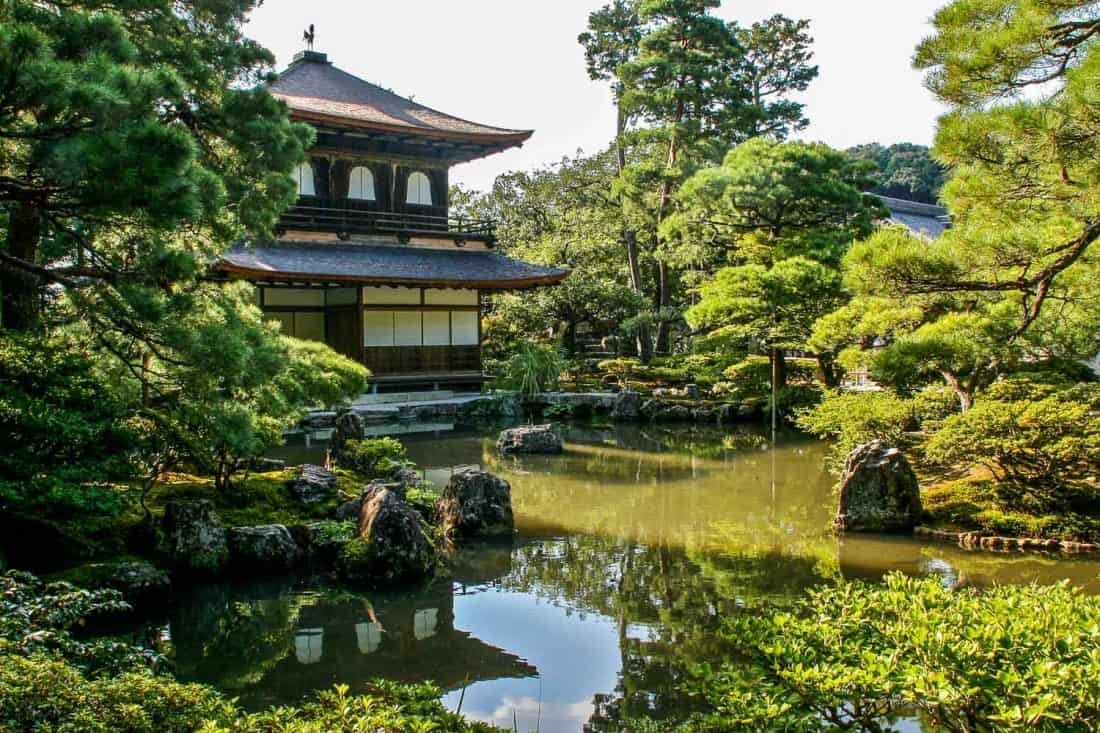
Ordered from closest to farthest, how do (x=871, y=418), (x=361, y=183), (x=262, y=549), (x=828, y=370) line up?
(x=262, y=549) → (x=871, y=418) → (x=828, y=370) → (x=361, y=183)

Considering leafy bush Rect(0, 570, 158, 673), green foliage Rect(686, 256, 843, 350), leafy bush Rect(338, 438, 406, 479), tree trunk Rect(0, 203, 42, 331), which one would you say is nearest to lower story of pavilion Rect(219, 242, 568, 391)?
green foliage Rect(686, 256, 843, 350)

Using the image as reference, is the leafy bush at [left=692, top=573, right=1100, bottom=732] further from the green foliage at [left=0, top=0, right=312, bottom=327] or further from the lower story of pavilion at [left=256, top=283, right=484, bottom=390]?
the lower story of pavilion at [left=256, top=283, right=484, bottom=390]

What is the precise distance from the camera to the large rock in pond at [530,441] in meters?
13.2

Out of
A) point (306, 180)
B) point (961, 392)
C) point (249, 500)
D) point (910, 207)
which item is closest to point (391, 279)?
point (306, 180)

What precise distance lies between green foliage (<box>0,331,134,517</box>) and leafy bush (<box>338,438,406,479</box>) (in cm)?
387

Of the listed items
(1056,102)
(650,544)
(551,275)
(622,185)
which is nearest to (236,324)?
(650,544)

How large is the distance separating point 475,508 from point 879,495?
3828 millimetres

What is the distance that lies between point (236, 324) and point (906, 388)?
25.3 feet

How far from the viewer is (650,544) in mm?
7625

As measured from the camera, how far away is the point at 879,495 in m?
8.04

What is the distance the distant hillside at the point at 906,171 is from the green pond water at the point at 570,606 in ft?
106

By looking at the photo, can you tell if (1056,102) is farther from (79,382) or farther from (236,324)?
(79,382)

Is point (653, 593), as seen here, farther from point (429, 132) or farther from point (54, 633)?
point (429, 132)

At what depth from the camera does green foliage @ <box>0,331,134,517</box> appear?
5184 mm
